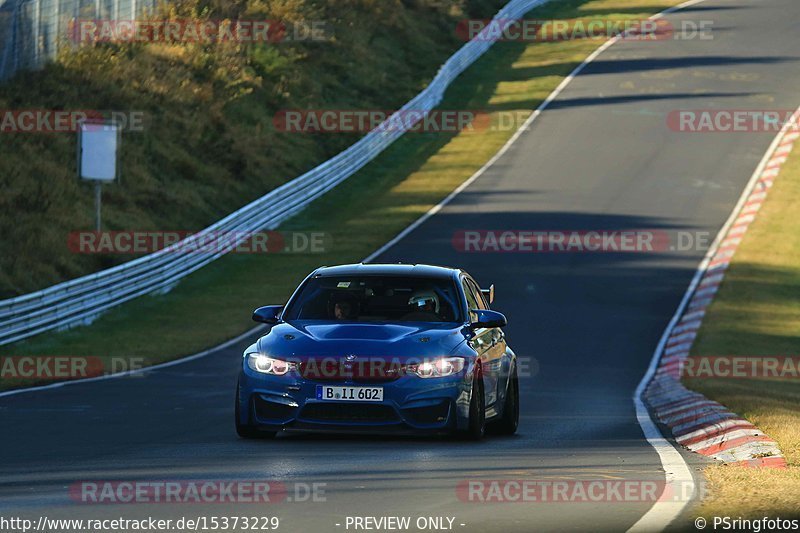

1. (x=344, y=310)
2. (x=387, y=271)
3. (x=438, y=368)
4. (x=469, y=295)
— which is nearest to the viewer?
(x=438, y=368)

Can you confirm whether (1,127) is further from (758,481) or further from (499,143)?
(758,481)

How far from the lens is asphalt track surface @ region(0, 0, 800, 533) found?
9.27 metres

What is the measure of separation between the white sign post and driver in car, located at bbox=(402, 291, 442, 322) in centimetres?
1827

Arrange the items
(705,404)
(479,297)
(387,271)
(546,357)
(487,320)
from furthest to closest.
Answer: (546,357), (705,404), (479,297), (387,271), (487,320)

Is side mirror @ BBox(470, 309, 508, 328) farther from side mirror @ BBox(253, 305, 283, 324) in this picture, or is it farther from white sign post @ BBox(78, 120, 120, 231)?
white sign post @ BBox(78, 120, 120, 231)

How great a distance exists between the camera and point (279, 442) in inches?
488

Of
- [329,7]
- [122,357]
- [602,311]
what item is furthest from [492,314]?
[329,7]

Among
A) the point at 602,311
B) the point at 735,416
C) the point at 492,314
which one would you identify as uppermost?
the point at 492,314

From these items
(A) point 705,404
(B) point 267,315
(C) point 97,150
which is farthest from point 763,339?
(B) point 267,315

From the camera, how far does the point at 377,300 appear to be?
13.4m

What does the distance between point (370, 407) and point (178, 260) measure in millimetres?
20834

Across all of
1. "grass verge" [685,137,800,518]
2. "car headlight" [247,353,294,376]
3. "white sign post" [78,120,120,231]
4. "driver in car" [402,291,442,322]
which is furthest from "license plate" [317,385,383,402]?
"white sign post" [78,120,120,231]

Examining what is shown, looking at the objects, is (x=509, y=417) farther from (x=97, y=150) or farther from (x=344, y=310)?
(x=97, y=150)

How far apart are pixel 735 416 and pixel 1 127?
25.6 meters
